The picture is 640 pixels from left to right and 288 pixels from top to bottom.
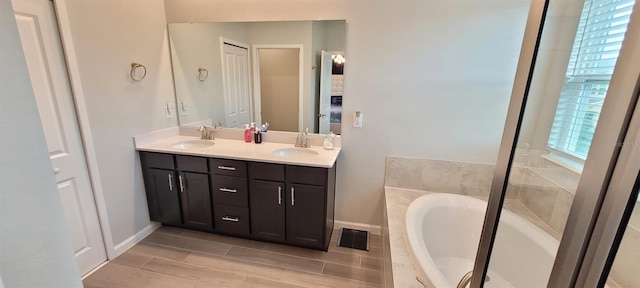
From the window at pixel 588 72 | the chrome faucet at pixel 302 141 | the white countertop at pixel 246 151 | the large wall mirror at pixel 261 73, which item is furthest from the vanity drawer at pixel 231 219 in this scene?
the window at pixel 588 72

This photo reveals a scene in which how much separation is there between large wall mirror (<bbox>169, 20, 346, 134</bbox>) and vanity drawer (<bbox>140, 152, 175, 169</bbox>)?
541mm

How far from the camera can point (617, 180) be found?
0.38 meters

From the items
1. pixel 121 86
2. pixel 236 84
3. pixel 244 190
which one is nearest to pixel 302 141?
pixel 244 190

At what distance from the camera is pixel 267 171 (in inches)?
82.7

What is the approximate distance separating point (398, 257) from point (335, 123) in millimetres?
1302

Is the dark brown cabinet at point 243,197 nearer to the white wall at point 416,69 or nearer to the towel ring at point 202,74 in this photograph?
the white wall at point 416,69

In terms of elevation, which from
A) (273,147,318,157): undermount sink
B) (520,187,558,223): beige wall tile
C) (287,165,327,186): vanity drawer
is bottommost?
(287,165,327,186): vanity drawer

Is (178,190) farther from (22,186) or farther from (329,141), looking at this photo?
(22,186)

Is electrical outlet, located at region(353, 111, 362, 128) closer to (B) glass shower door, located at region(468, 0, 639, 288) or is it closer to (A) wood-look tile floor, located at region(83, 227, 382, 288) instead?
(A) wood-look tile floor, located at region(83, 227, 382, 288)

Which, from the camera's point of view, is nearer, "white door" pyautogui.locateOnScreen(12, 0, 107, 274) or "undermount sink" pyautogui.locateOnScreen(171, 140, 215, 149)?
"white door" pyautogui.locateOnScreen(12, 0, 107, 274)

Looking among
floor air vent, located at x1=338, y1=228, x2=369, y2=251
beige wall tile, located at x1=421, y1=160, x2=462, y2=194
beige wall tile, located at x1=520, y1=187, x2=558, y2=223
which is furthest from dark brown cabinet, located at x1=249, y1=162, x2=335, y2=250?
beige wall tile, located at x1=520, y1=187, x2=558, y2=223

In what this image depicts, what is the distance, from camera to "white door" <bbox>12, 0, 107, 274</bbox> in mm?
1550

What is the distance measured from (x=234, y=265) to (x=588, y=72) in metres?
2.31

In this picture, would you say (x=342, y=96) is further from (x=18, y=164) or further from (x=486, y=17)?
(x=18, y=164)
